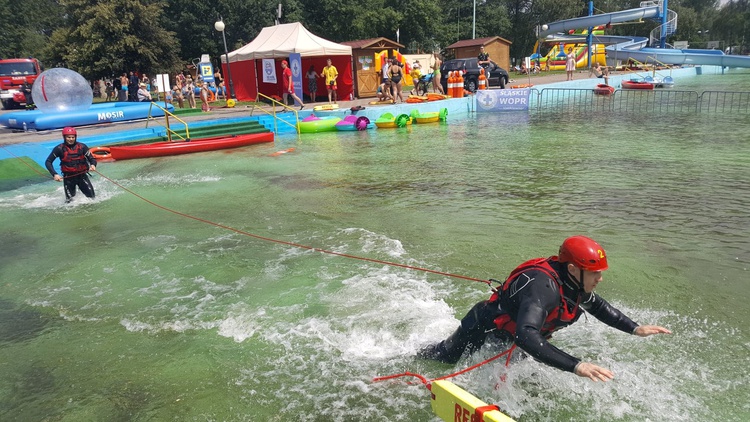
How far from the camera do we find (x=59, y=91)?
19.3m

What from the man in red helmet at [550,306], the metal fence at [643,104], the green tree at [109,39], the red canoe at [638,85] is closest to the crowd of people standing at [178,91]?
the green tree at [109,39]

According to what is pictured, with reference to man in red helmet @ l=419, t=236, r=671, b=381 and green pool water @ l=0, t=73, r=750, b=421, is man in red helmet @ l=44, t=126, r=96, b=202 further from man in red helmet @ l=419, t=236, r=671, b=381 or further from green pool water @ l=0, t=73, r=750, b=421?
man in red helmet @ l=419, t=236, r=671, b=381

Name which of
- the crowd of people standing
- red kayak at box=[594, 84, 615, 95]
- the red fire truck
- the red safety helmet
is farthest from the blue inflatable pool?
red kayak at box=[594, 84, 615, 95]

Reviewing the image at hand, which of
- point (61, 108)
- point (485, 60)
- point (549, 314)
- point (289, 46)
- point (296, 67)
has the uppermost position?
point (289, 46)

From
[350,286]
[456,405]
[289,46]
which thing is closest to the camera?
[456,405]

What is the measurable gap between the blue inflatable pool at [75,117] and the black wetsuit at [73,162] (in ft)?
26.0

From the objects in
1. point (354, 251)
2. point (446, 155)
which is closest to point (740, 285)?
point (354, 251)

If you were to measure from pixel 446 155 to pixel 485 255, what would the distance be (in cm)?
756

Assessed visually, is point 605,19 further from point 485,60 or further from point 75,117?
point 75,117

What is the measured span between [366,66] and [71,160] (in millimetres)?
19060

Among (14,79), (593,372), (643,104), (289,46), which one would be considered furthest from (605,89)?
(14,79)

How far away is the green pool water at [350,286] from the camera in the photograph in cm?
448

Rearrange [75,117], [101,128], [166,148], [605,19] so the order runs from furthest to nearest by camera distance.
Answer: [605,19] < [75,117] < [101,128] < [166,148]

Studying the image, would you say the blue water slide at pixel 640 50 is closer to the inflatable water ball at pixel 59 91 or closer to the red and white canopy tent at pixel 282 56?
the red and white canopy tent at pixel 282 56
